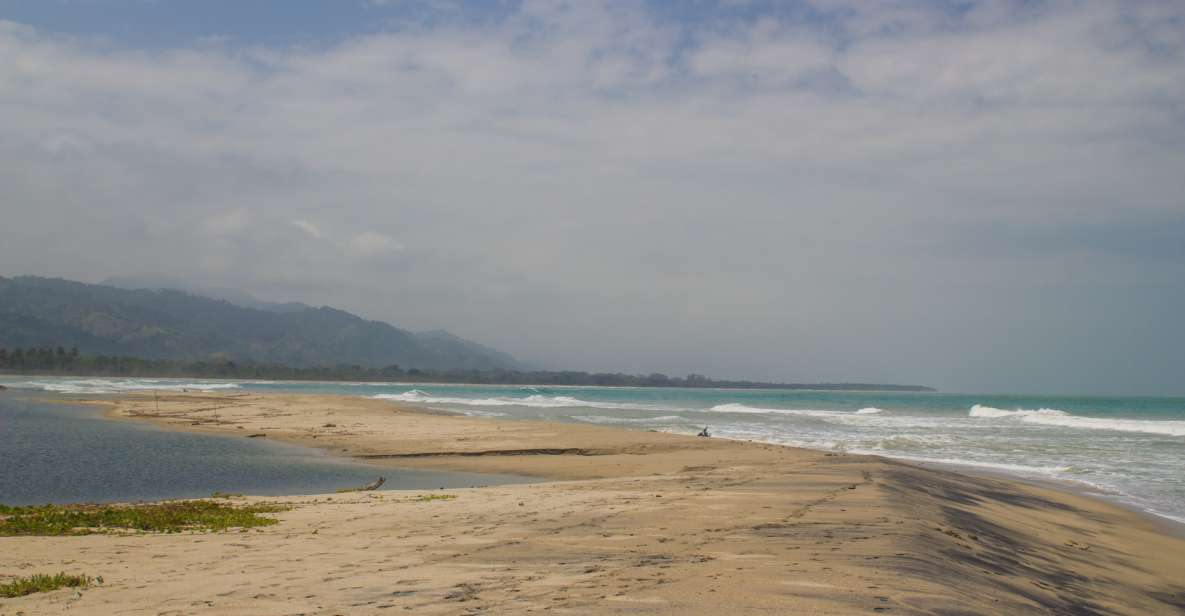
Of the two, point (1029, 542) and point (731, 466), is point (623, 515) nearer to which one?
point (1029, 542)

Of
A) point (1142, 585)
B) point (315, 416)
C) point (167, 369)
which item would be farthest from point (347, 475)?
point (167, 369)

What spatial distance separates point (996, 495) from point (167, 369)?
167m

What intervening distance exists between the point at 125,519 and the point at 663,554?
27.9ft

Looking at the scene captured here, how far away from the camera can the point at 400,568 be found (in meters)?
8.45

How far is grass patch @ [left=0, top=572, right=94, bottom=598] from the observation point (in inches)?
299

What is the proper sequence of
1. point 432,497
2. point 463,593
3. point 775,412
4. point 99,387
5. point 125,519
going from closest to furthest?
1. point 463,593
2. point 125,519
3. point 432,497
4. point 775,412
5. point 99,387

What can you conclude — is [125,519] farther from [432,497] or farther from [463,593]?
[463,593]

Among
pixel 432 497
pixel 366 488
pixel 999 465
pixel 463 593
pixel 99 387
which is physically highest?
pixel 463 593

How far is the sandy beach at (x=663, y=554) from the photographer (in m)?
7.01

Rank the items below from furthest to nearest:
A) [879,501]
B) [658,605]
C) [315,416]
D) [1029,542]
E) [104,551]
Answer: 1. [315,416]
2. [879,501]
3. [1029,542]
4. [104,551]
5. [658,605]

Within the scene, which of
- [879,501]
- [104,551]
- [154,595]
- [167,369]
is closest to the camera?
[154,595]

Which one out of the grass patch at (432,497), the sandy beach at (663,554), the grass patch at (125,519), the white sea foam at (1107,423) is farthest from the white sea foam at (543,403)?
the grass patch at (125,519)

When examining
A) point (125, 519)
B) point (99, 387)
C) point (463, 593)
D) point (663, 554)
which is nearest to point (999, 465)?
point (663, 554)

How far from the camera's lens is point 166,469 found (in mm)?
20594
